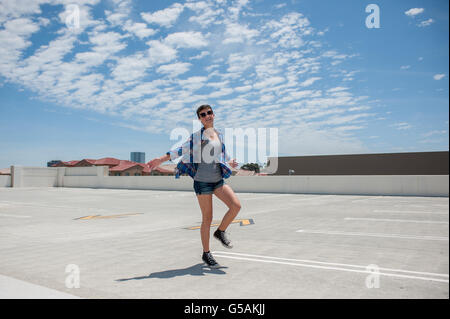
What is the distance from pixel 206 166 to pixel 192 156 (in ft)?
0.74

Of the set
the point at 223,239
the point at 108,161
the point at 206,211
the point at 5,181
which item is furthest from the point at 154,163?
the point at 108,161

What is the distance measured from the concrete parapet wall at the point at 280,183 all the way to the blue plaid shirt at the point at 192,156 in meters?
21.0

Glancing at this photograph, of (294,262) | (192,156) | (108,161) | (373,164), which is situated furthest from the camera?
(108,161)

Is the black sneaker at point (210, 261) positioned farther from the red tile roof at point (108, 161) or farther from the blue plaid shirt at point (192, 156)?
the red tile roof at point (108, 161)

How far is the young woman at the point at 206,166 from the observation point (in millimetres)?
4125

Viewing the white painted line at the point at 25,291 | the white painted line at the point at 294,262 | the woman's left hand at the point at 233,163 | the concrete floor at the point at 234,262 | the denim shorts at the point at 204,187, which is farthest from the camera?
the woman's left hand at the point at 233,163

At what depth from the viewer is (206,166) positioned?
4.13m

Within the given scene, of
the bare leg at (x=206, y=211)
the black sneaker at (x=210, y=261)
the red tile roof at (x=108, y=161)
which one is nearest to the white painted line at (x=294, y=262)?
the black sneaker at (x=210, y=261)

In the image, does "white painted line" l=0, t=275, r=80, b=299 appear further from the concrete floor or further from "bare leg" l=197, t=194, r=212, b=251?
"bare leg" l=197, t=194, r=212, b=251

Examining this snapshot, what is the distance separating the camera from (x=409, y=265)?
13.7ft

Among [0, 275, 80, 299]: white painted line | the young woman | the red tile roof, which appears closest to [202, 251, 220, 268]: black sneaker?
the young woman

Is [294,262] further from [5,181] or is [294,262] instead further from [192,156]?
[5,181]

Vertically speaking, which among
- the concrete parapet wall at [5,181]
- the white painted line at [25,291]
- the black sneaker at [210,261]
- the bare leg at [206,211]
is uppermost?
the bare leg at [206,211]

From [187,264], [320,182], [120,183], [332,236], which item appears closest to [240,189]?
[320,182]
